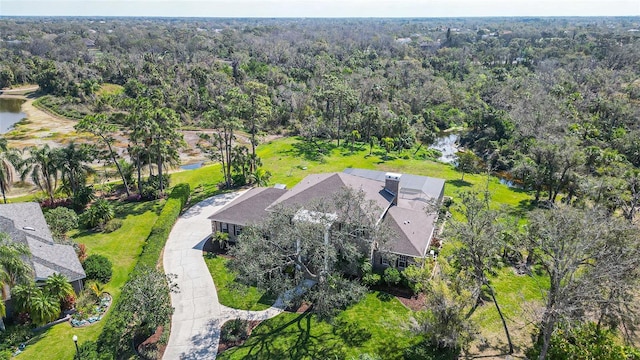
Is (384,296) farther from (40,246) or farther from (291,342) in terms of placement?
(40,246)

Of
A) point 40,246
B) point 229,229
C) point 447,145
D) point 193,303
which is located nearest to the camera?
point 193,303

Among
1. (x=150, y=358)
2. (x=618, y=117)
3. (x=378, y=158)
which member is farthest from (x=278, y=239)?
(x=618, y=117)

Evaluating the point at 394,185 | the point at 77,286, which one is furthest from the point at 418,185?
the point at 77,286

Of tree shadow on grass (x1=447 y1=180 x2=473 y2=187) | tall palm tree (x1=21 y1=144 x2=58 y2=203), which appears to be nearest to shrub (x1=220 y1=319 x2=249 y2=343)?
tall palm tree (x1=21 y1=144 x2=58 y2=203)

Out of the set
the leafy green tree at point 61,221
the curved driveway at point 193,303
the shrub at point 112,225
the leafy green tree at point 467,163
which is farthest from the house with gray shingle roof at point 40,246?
the leafy green tree at point 467,163

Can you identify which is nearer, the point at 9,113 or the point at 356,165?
the point at 356,165

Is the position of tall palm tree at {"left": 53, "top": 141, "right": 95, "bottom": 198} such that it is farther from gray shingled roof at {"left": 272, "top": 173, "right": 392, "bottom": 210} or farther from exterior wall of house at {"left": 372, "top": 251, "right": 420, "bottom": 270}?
exterior wall of house at {"left": 372, "top": 251, "right": 420, "bottom": 270}
